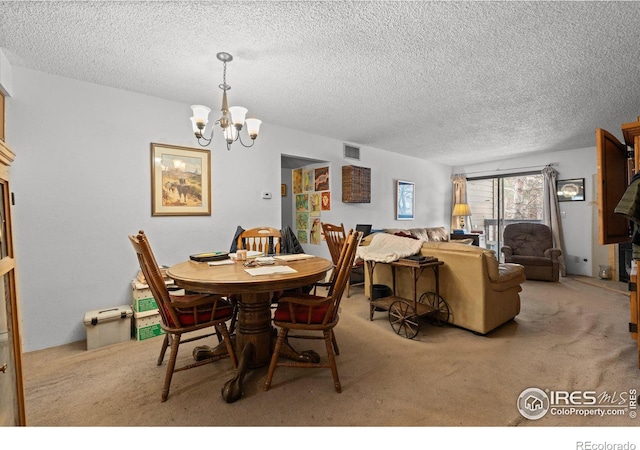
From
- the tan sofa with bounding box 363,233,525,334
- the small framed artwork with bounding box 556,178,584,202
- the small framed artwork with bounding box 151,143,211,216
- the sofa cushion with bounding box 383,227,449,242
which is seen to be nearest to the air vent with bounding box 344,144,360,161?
the sofa cushion with bounding box 383,227,449,242

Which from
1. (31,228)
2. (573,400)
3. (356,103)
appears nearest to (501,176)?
(356,103)

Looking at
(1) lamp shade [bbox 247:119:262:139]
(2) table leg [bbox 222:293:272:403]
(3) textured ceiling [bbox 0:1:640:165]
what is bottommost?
(2) table leg [bbox 222:293:272:403]

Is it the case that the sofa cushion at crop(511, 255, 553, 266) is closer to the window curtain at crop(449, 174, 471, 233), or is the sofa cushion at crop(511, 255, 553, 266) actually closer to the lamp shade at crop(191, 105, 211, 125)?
the window curtain at crop(449, 174, 471, 233)

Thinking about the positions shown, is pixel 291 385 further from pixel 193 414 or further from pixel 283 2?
pixel 283 2

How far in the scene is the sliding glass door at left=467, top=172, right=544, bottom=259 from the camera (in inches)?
234

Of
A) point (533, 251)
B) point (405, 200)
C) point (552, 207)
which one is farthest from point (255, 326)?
point (552, 207)

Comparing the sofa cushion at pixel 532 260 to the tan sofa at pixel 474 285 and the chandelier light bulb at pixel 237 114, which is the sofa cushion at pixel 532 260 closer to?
the tan sofa at pixel 474 285

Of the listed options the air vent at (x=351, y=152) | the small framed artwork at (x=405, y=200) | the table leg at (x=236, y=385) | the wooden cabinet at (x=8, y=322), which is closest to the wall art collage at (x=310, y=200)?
the air vent at (x=351, y=152)

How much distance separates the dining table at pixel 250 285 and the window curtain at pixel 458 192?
18.3 ft

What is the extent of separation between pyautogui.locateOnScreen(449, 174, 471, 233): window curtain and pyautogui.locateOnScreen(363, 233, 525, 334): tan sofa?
4.05 metres

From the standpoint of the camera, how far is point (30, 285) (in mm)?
2416

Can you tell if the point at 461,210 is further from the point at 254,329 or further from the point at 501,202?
the point at 254,329

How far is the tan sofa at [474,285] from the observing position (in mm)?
2500

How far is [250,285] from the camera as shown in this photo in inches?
60.1
